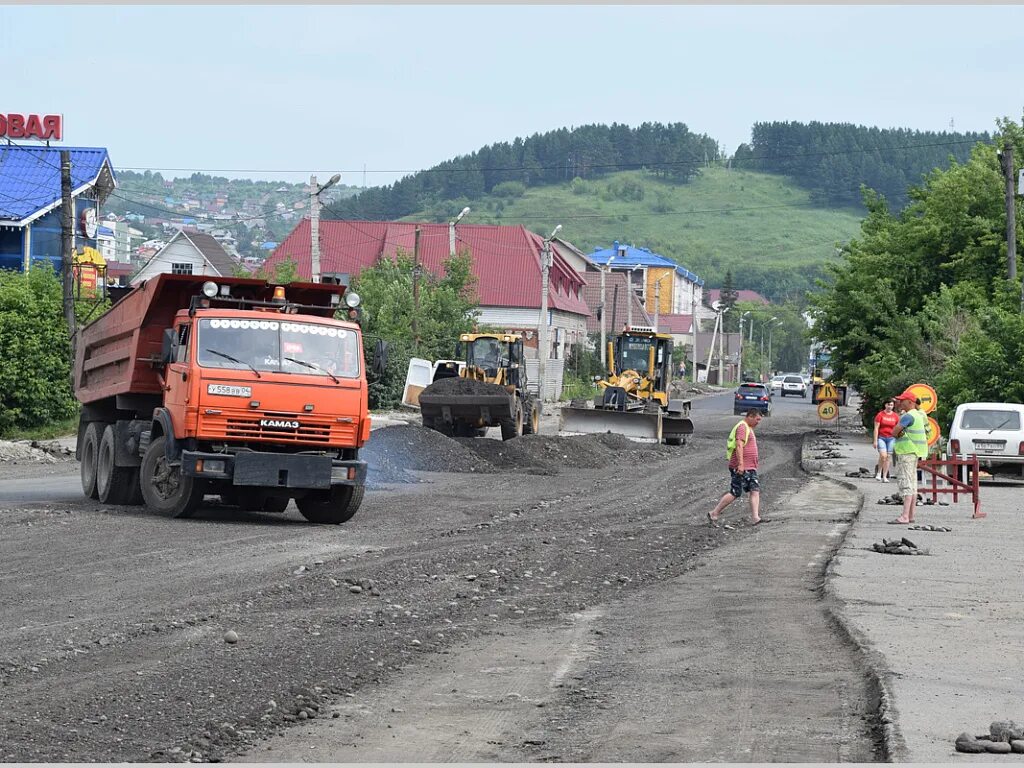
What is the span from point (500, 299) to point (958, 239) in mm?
42785

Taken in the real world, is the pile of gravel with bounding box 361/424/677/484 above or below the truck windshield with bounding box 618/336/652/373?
below

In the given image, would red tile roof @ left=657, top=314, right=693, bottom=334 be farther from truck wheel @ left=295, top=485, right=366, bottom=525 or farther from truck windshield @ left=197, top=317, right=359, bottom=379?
truck windshield @ left=197, top=317, right=359, bottom=379

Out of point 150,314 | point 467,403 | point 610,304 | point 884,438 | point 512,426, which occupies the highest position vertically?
point 610,304

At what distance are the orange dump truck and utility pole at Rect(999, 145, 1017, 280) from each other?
26217 millimetres

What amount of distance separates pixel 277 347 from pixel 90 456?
470cm

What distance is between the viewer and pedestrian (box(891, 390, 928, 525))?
1967cm

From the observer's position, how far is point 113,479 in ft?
64.2

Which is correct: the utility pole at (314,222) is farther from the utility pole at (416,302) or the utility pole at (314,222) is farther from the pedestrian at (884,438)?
the pedestrian at (884,438)

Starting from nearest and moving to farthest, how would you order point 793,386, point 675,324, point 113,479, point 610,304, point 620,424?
1. point 113,479
2. point 620,424
3. point 793,386
4. point 610,304
5. point 675,324

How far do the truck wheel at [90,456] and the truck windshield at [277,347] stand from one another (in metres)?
4.00

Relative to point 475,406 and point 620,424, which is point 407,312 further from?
point 475,406

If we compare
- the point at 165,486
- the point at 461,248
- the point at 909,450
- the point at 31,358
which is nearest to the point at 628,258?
the point at 461,248

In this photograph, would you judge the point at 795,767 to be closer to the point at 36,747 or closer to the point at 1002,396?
the point at 36,747

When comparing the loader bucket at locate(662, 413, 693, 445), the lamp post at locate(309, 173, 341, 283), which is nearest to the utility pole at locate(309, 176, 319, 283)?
the lamp post at locate(309, 173, 341, 283)
